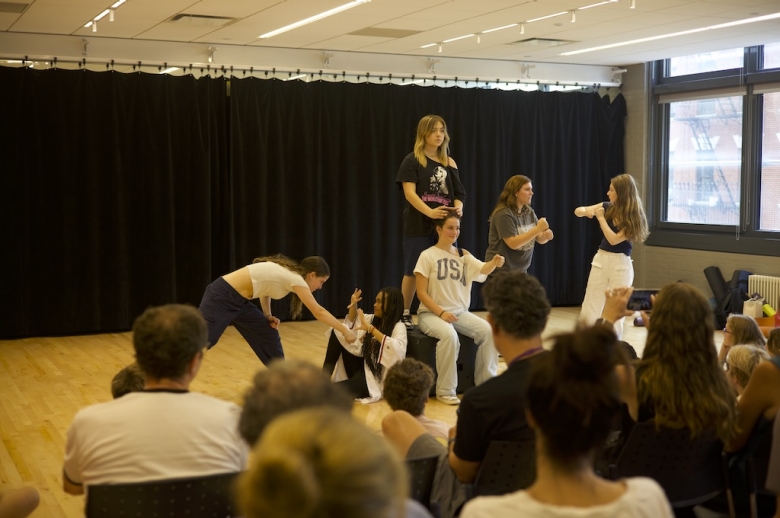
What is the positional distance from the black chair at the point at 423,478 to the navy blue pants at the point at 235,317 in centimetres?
333

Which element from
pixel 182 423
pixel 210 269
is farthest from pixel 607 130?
pixel 182 423

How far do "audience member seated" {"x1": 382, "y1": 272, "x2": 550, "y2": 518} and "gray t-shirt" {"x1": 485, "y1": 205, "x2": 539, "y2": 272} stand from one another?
3.70 metres

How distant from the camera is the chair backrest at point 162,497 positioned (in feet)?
7.07

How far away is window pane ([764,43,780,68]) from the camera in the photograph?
9016mm

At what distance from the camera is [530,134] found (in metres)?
10.3

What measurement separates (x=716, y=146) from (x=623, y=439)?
764 centimetres

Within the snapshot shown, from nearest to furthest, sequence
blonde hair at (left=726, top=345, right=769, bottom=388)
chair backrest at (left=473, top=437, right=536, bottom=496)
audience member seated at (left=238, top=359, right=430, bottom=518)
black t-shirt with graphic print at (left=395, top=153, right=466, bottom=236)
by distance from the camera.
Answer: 1. audience member seated at (left=238, top=359, right=430, bottom=518)
2. chair backrest at (left=473, top=437, right=536, bottom=496)
3. blonde hair at (left=726, top=345, right=769, bottom=388)
4. black t-shirt with graphic print at (left=395, top=153, right=466, bottom=236)

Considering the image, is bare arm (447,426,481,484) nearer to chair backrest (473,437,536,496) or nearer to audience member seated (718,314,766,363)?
chair backrest (473,437,536,496)

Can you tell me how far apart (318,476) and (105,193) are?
782 centimetres

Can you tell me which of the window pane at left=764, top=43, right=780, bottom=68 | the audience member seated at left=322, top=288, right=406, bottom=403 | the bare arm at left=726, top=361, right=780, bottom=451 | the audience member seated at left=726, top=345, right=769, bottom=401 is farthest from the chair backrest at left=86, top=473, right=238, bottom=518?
the window pane at left=764, top=43, right=780, bottom=68

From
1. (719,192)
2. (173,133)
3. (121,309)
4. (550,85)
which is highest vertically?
(550,85)

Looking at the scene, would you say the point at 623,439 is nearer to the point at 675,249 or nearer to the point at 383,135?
the point at 383,135

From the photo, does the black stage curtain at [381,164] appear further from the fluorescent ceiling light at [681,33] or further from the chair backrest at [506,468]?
the chair backrest at [506,468]

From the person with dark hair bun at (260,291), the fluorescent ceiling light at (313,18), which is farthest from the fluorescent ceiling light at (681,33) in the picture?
the person with dark hair bun at (260,291)
